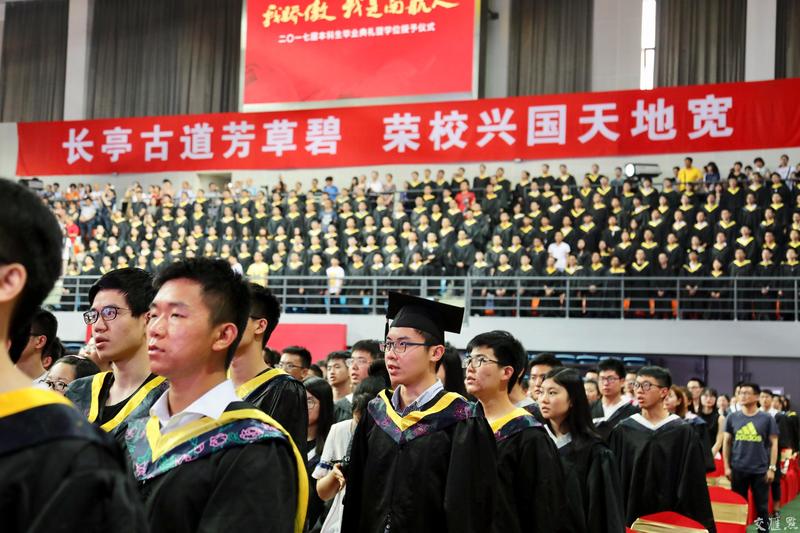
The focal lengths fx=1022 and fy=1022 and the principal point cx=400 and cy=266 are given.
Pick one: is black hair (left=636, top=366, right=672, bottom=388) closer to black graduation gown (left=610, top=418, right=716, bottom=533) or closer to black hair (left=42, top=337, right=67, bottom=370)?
black graduation gown (left=610, top=418, right=716, bottom=533)

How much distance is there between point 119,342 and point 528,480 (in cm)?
180

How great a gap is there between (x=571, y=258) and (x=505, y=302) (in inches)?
49.0

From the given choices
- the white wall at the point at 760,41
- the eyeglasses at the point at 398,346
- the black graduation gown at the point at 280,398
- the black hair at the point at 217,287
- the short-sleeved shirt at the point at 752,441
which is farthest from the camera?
the white wall at the point at 760,41

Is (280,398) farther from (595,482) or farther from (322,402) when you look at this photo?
(595,482)

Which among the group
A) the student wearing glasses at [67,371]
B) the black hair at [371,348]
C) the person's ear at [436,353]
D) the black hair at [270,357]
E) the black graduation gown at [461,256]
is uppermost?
the black graduation gown at [461,256]

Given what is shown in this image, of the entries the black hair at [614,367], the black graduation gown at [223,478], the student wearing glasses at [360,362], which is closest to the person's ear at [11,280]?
the black graduation gown at [223,478]

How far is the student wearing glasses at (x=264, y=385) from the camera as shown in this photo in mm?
3645

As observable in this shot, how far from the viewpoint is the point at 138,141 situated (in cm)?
2288

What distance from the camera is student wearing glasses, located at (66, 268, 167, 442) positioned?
328 centimetres

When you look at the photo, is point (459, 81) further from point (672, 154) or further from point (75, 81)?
point (75, 81)

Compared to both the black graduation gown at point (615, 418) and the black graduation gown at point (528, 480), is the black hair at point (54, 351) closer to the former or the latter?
the black graduation gown at point (528, 480)

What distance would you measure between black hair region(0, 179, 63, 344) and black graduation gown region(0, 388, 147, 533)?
0.13m

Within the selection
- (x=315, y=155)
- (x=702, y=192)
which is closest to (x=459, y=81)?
(x=315, y=155)

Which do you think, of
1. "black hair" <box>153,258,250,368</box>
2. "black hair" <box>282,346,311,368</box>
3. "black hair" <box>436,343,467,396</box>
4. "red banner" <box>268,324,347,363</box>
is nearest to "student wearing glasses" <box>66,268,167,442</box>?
"black hair" <box>153,258,250,368</box>
